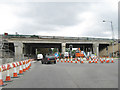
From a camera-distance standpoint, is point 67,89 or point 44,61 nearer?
point 67,89

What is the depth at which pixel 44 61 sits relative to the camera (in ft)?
81.6

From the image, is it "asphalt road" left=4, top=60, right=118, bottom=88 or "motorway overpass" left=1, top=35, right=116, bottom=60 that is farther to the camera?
"motorway overpass" left=1, top=35, right=116, bottom=60

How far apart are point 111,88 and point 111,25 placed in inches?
1547

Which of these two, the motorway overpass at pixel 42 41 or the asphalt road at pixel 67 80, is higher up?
the motorway overpass at pixel 42 41

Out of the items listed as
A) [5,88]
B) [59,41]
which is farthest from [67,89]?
[59,41]

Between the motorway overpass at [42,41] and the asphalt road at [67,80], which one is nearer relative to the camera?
the asphalt road at [67,80]

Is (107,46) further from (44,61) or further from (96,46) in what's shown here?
(44,61)

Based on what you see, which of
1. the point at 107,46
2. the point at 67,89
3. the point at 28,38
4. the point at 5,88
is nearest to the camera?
the point at 67,89

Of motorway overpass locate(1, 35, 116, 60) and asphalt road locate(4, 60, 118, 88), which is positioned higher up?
motorway overpass locate(1, 35, 116, 60)

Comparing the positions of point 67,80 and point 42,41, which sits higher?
point 42,41

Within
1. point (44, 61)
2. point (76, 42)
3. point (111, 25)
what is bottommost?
point (44, 61)

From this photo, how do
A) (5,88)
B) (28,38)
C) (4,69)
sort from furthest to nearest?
1. (28,38)
2. (4,69)
3. (5,88)

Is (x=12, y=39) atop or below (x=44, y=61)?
atop

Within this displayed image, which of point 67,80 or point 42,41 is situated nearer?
point 67,80
